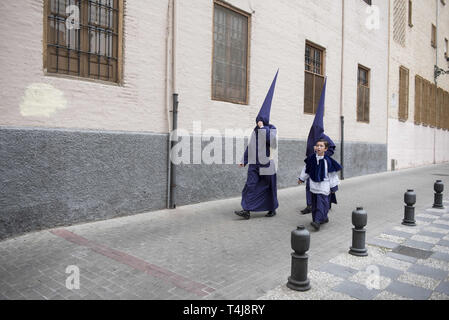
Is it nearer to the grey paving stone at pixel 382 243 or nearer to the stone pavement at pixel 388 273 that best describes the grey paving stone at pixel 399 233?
the stone pavement at pixel 388 273

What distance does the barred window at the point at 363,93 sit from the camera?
47.3 ft

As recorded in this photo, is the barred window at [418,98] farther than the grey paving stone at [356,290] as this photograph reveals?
Yes

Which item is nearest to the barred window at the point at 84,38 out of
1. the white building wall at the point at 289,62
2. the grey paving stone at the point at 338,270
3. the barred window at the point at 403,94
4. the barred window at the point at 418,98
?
the white building wall at the point at 289,62

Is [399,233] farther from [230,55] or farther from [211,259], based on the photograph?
[230,55]

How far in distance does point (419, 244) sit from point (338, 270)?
1.84m

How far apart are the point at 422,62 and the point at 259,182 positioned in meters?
19.5

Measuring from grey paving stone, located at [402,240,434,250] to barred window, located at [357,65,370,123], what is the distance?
1015cm

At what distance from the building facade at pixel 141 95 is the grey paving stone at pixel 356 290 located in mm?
4062

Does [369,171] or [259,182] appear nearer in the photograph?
[259,182]

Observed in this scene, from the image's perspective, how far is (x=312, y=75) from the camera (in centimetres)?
1156

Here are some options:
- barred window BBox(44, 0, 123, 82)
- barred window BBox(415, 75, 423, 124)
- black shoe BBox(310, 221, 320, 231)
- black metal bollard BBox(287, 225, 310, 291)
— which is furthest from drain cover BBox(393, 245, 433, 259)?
barred window BBox(415, 75, 423, 124)

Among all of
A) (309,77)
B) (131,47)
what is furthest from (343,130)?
(131,47)

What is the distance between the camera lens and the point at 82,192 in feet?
18.4

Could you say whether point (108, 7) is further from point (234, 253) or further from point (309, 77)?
point (309, 77)
